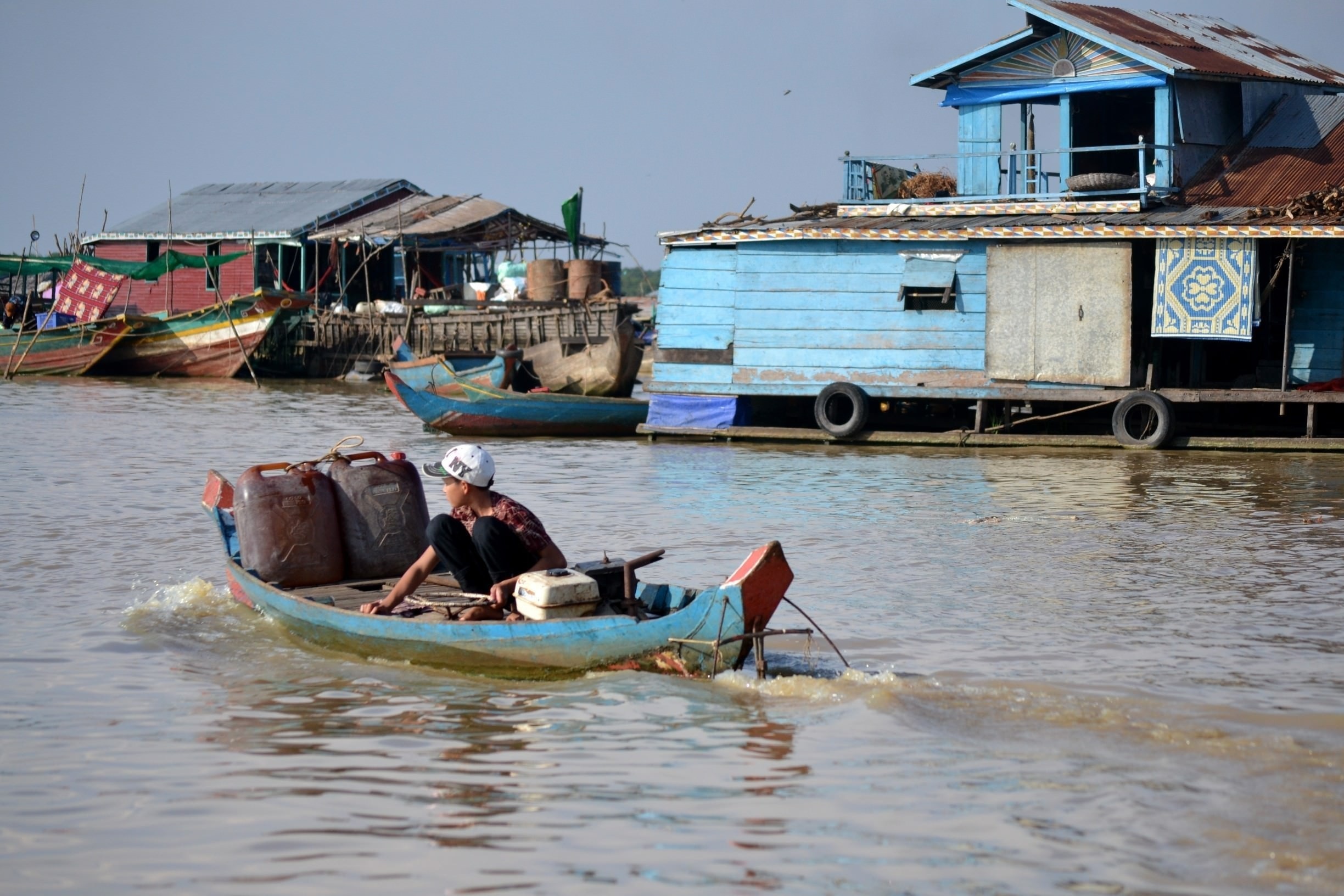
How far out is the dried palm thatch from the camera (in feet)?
68.4

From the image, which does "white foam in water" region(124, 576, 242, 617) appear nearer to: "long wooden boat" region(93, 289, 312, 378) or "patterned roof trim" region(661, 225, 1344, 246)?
"patterned roof trim" region(661, 225, 1344, 246)

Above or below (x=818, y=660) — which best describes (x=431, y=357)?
above

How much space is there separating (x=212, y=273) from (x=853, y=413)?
2696 cm

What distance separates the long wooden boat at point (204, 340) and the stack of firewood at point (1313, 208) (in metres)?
24.5

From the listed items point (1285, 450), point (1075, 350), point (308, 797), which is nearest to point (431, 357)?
point (1075, 350)

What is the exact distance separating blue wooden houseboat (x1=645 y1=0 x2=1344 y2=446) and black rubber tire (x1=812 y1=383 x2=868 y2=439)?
4 cm

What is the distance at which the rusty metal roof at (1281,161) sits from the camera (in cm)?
1798

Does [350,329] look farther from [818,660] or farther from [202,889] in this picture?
[202,889]

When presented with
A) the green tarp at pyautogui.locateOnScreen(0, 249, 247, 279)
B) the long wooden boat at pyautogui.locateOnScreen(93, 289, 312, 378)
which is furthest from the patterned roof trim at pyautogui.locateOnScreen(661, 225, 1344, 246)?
the green tarp at pyautogui.locateOnScreen(0, 249, 247, 279)

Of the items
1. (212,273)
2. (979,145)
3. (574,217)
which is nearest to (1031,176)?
(979,145)

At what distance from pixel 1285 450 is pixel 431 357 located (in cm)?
1269

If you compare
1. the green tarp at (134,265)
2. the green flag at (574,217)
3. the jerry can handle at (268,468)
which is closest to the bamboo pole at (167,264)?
the green tarp at (134,265)

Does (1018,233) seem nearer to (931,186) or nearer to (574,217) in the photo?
(931,186)

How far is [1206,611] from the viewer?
8.88 m
